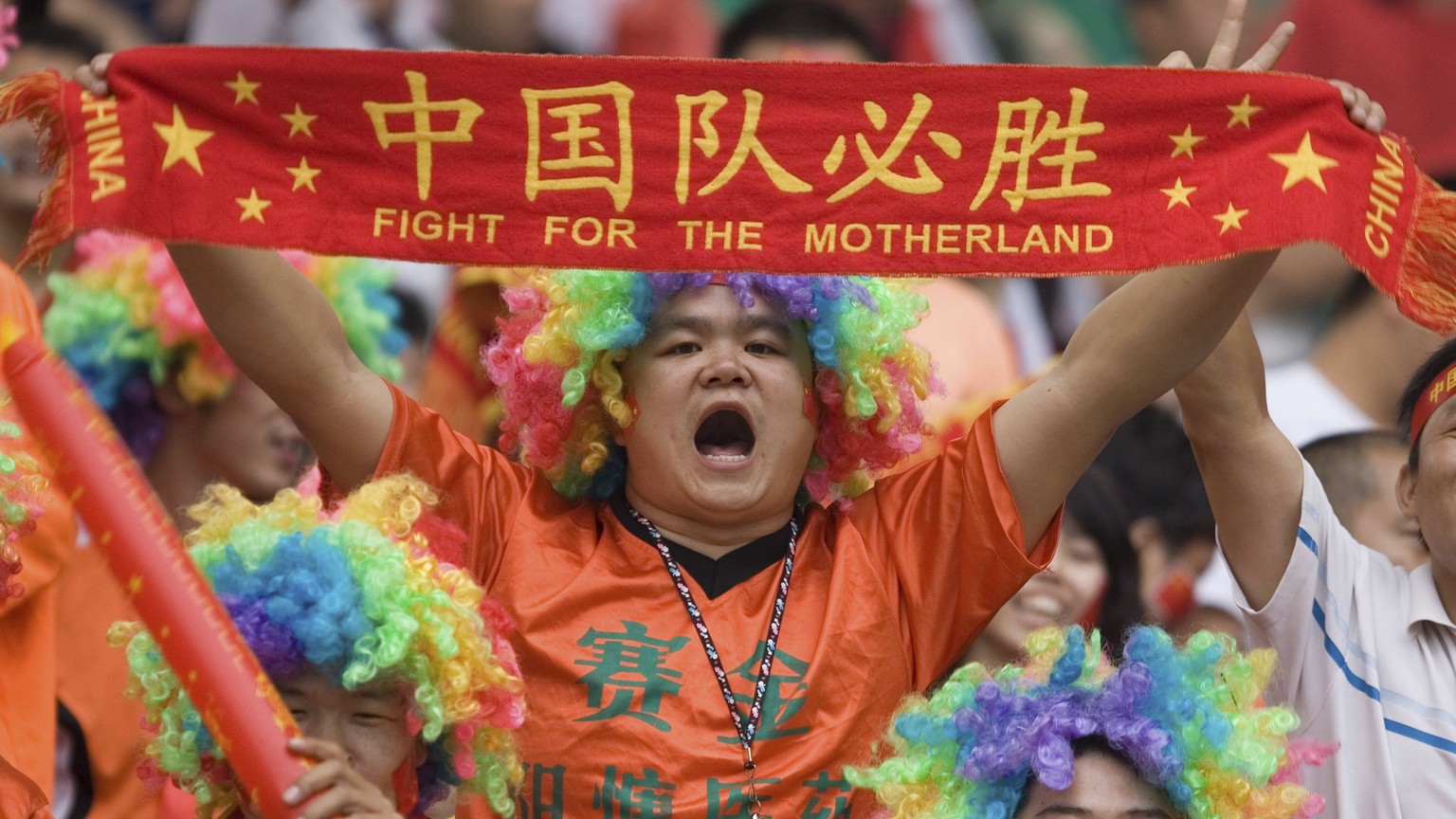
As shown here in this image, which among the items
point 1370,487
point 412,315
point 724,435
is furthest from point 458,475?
point 412,315

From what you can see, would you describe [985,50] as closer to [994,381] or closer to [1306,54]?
[1306,54]

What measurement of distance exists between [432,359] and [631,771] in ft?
8.15

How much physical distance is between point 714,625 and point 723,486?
0.24 metres

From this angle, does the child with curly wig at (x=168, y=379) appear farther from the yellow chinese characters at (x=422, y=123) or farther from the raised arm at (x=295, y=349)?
the yellow chinese characters at (x=422, y=123)

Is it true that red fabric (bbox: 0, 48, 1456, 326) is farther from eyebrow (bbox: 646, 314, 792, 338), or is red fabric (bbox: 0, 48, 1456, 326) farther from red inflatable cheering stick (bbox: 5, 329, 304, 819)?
red inflatable cheering stick (bbox: 5, 329, 304, 819)

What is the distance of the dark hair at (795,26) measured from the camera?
636 cm

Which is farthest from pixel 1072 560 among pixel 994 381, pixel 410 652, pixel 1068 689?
pixel 410 652

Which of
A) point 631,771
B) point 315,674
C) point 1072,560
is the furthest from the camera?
point 1072,560

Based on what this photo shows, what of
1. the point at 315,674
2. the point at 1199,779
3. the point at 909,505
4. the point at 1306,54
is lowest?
the point at 1199,779

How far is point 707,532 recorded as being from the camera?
370 centimetres

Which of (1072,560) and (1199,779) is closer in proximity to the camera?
(1199,779)

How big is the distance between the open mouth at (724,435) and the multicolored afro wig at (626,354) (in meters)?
0.14

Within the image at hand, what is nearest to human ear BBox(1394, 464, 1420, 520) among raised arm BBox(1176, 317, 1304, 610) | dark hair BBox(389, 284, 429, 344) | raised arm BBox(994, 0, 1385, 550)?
raised arm BBox(1176, 317, 1304, 610)

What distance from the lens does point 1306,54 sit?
21.4 feet
